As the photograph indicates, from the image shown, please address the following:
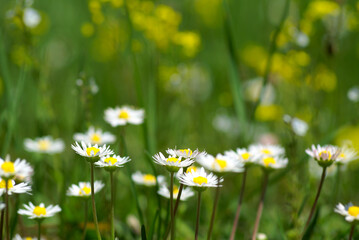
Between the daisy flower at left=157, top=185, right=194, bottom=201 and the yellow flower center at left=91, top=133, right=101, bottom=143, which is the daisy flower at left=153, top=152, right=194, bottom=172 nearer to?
the daisy flower at left=157, top=185, right=194, bottom=201

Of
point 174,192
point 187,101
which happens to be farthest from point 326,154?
point 187,101

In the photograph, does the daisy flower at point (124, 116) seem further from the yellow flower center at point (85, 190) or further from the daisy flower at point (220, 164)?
the daisy flower at point (220, 164)

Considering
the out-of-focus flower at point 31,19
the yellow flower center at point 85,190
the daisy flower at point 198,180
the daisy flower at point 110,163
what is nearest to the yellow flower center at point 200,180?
the daisy flower at point 198,180

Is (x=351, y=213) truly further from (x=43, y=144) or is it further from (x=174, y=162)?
(x=43, y=144)

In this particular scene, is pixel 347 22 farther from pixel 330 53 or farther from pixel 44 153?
pixel 44 153

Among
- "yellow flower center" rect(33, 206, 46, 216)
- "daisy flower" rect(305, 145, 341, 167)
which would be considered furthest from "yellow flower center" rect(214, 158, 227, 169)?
"yellow flower center" rect(33, 206, 46, 216)

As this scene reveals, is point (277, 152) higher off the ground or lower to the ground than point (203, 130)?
lower

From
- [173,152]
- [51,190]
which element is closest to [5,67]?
[51,190]
